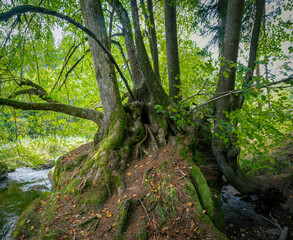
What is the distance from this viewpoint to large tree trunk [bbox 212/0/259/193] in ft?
10.1

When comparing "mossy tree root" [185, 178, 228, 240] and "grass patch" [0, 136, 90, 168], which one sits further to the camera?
"grass patch" [0, 136, 90, 168]

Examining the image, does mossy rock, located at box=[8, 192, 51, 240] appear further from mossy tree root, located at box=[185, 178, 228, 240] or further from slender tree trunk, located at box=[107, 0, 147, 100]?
slender tree trunk, located at box=[107, 0, 147, 100]

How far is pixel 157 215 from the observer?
2664mm

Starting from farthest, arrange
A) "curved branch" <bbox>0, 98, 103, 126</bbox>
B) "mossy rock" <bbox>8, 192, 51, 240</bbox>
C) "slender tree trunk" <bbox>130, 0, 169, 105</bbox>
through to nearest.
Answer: "slender tree trunk" <bbox>130, 0, 169, 105</bbox>, "curved branch" <bbox>0, 98, 103, 126</bbox>, "mossy rock" <bbox>8, 192, 51, 240</bbox>

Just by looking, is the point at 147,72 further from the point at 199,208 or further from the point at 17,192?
the point at 17,192

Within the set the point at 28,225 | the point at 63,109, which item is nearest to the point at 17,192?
the point at 63,109

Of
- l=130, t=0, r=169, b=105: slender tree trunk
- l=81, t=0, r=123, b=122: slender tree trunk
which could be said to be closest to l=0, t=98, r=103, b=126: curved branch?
l=81, t=0, r=123, b=122: slender tree trunk

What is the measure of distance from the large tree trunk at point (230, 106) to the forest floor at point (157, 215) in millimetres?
718

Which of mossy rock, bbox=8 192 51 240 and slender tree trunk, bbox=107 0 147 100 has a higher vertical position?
slender tree trunk, bbox=107 0 147 100

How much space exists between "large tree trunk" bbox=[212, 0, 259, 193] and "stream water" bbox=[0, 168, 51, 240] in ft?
21.0

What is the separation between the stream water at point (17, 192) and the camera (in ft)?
17.5

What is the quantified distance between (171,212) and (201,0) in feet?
24.4

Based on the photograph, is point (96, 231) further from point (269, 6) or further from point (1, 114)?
point (269, 6)

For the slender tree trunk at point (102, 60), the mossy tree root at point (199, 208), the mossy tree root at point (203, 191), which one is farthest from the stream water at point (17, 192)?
the mossy tree root at point (203, 191)
